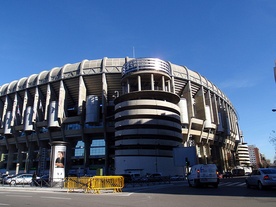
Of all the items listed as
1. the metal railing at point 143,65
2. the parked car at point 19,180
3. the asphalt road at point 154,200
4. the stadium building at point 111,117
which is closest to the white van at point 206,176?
the asphalt road at point 154,200

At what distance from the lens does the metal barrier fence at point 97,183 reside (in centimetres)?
1790

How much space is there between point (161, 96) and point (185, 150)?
27.2m

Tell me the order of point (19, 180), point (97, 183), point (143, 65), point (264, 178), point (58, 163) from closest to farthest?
1. point (264, 178)
2. point (97, 183)
3. point (58, 163)
4. point (19, 180)
5. point (143, 65)

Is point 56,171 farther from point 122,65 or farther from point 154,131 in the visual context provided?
point 122,65

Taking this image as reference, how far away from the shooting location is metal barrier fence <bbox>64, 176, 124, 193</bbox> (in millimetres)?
17903

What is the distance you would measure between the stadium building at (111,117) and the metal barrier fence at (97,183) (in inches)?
1439

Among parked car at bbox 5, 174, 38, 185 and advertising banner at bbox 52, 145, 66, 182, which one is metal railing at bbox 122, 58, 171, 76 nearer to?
parked car at bbox 5, 174, 38, 185

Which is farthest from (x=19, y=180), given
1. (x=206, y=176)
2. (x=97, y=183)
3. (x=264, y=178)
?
(x=264, y=178)

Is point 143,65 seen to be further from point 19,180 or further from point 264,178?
point 264,178

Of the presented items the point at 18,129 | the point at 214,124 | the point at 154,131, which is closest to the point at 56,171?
the point at 154,131

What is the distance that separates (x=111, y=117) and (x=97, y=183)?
5093 centimetres

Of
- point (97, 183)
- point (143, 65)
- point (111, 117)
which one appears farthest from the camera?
point (111, 117)

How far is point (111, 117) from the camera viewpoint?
225 ft

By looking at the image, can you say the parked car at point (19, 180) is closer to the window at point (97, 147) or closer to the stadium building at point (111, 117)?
the stadium building at point (111, 117)
